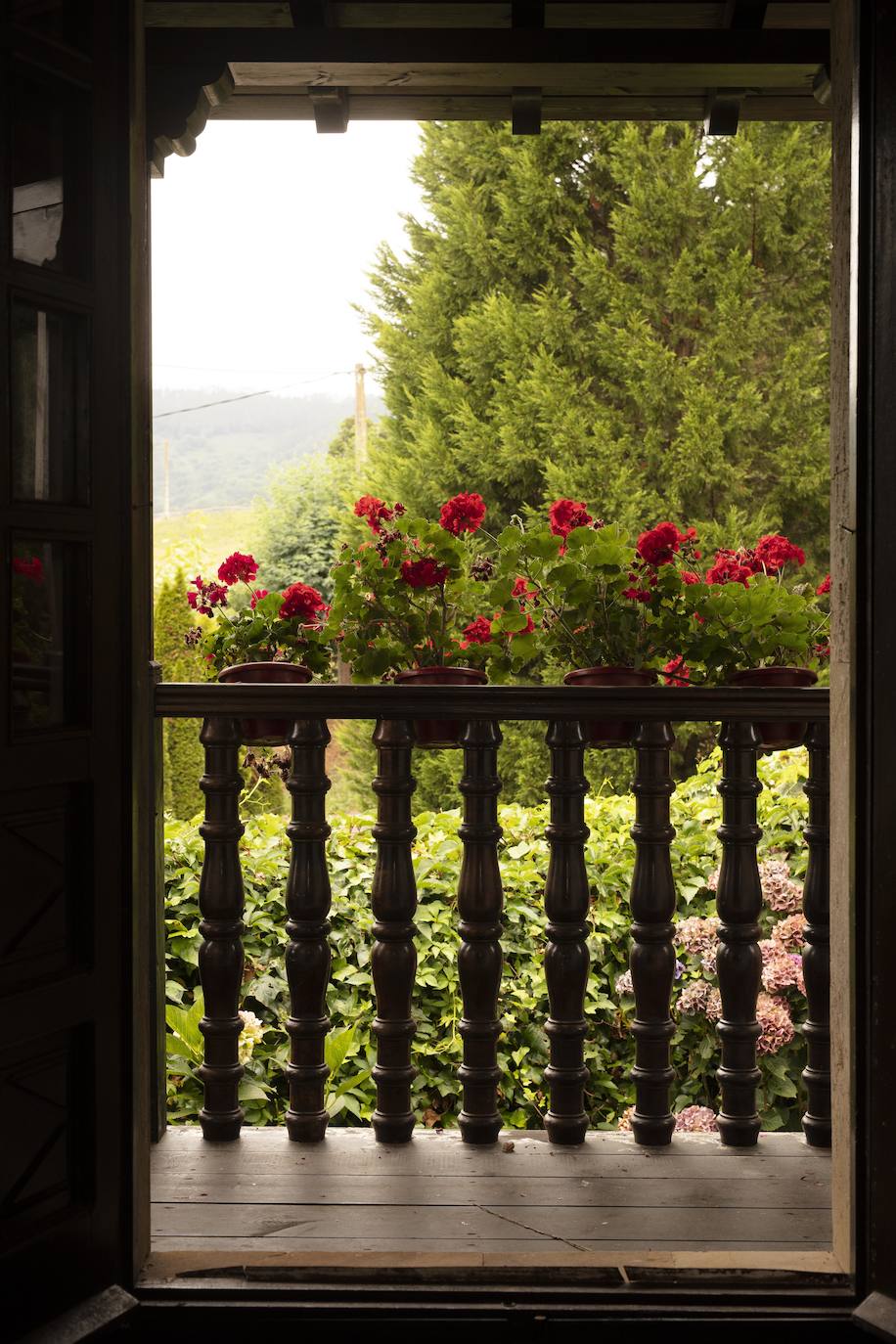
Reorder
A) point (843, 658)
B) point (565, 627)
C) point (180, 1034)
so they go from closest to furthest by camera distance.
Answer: point (843, 658), point (565, 627), point (180, 1034)

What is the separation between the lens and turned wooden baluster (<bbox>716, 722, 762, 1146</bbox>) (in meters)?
2.45

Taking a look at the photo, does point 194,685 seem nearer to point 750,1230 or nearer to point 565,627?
point 565,627

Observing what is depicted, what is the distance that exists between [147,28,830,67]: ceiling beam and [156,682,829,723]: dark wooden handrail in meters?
1.28

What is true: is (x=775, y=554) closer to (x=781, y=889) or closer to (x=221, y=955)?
(x=781, y=889)

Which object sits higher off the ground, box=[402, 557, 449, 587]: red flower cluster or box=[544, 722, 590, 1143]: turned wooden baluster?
box=[402, 557, 449, 587]: red flower cluster

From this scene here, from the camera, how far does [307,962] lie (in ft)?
8.06

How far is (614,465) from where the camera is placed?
358 inches

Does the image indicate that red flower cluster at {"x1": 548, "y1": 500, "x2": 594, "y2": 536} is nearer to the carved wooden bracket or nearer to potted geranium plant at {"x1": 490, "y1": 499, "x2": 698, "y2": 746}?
potted geranium plant at {"x1": 490, "y1": 499, "x2": 698, "y2": 746}

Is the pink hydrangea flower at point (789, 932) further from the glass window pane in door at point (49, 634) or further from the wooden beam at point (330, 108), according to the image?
the wooden beam at point (330, 108)

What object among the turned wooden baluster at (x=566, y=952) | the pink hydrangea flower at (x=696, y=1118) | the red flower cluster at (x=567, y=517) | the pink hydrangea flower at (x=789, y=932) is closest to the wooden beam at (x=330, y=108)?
the red flower cluster at (x=567, y=517)

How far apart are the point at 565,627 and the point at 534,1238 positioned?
3.98ft

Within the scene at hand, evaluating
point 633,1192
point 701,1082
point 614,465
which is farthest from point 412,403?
point 633,1192

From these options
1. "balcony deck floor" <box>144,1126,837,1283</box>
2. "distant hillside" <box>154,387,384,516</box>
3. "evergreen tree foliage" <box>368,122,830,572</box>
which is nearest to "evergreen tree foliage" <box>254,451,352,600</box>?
"evergreen tree foliage" <box>368,122,830,572</box>

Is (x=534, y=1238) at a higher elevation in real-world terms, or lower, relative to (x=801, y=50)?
lower
